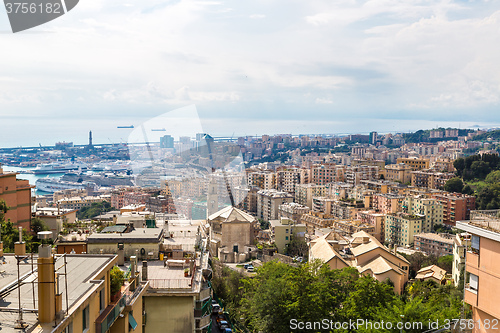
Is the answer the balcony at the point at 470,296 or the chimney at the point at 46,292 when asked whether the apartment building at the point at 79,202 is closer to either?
the balcony at the point at 470,296

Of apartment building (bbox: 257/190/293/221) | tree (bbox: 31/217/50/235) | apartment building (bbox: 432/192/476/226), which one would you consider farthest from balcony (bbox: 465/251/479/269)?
apartment building (bbox: 257/190/293/221)

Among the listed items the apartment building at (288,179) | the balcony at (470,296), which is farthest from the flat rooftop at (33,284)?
the apartment building at (288,179)

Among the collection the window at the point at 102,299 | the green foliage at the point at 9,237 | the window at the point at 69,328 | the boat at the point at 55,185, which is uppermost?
the window at the point at 69,328

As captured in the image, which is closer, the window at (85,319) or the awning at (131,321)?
the window at (85,319)

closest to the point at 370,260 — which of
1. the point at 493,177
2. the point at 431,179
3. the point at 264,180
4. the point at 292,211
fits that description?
→ the point at 292,211

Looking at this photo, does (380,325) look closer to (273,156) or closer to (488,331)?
(488,331)

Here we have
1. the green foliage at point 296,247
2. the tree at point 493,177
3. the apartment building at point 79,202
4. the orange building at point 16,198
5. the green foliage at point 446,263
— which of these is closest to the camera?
the orange building at point 16,198
